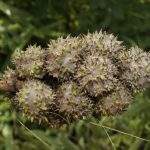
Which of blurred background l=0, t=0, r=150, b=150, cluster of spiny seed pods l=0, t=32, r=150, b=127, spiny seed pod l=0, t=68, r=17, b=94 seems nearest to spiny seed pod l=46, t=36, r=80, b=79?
cluster of spiny seed pods l=0, t=32, r=150, b=127

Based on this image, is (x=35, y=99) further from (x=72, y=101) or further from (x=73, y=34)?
(x=73, y=34)

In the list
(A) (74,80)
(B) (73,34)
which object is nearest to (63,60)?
(A) (74,80)

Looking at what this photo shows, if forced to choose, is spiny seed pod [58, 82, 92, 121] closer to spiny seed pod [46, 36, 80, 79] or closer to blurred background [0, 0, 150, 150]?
spiny seed pod [46, 36, 80, 79]

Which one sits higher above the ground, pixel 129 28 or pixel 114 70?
pixel 129 28

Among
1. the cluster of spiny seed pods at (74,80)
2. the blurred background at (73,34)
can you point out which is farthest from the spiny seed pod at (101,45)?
the blurred background at (73,34)

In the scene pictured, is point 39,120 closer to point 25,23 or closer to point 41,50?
point 41,50

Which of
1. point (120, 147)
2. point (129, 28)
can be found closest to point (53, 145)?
point (120, 147)

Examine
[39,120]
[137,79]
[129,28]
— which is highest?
[129,28]
